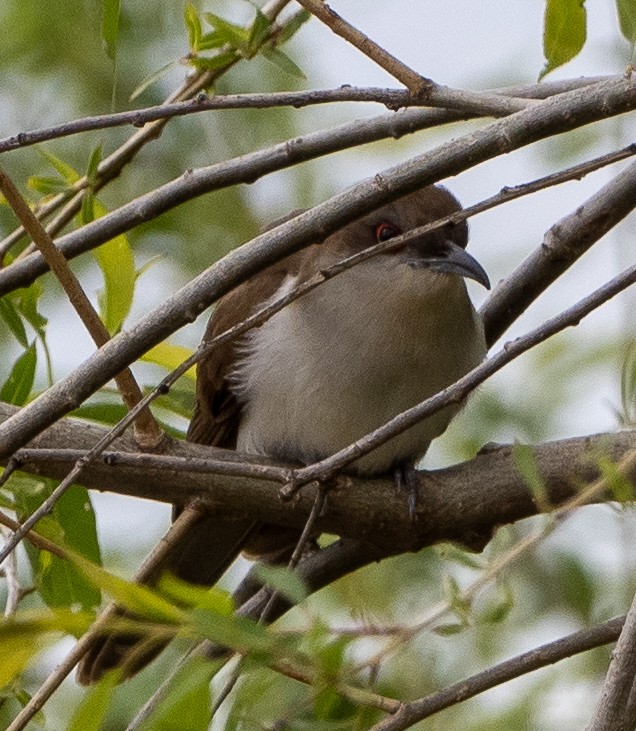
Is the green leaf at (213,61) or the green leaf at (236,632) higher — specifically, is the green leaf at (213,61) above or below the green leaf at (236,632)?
above

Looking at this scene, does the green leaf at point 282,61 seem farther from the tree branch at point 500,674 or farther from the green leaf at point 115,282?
the tree branch at point 500,674

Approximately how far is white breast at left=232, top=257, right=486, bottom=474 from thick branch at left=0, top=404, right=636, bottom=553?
1.47 ft

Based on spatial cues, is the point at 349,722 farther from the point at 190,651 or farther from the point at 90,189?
the point at 90,189

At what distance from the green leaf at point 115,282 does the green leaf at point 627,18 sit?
50.7 inches

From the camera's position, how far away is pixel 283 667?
205 centimetres

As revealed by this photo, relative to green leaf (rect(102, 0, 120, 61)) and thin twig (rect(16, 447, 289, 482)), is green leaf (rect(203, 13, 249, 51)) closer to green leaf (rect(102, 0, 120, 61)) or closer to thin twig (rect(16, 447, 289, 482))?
green leaf (rect(102, 0, 120, 61))

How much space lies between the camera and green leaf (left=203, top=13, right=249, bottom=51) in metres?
2.83

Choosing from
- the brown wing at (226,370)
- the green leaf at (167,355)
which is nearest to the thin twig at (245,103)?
the green leaf at (167,355)

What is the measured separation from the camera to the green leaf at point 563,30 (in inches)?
108

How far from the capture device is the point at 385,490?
141 inches

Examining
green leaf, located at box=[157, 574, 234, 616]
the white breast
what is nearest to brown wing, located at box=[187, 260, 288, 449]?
the white breast

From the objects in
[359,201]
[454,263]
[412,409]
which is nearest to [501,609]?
[412,409]

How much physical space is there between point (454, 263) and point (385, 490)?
2.71ft

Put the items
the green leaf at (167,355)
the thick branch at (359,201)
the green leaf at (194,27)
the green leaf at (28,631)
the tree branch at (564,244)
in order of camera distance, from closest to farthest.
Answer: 1. the green leaf at (28,631)
2. the thick branch at (359,201)
3. the green leaf at (194,27)
4. the tree branch at (564,244)
5. the green leaf at (167,355)
